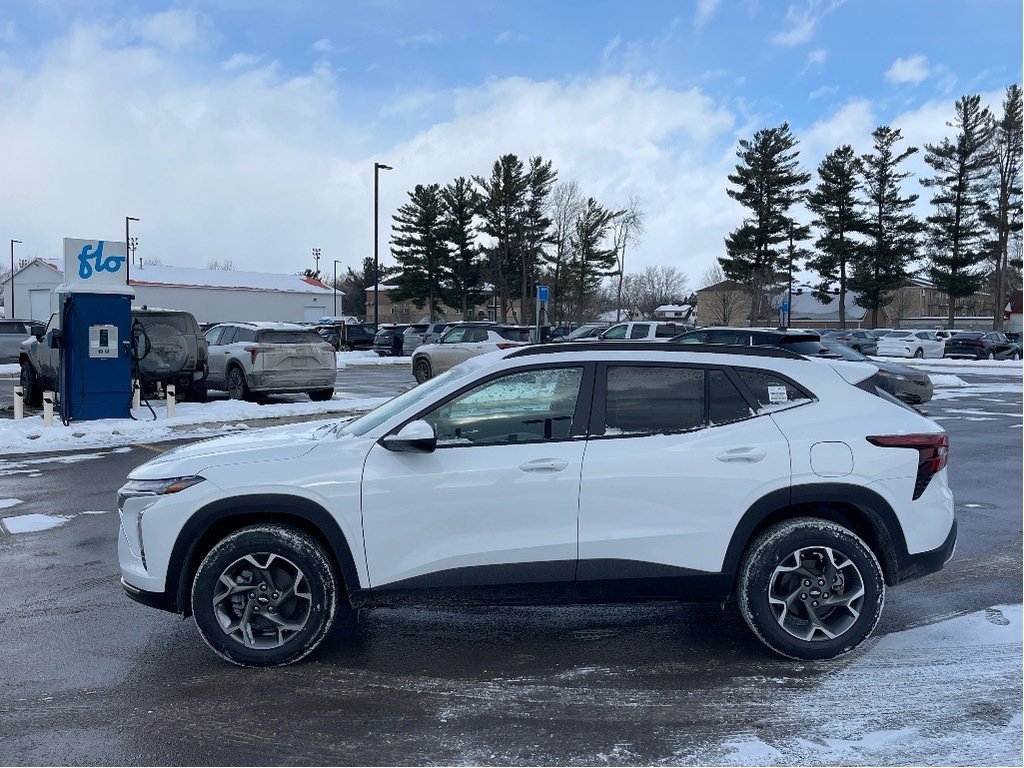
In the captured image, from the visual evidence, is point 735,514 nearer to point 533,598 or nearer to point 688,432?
point 688,432

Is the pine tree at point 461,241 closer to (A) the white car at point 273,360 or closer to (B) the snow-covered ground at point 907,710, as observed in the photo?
(A) the white car at point 273,360

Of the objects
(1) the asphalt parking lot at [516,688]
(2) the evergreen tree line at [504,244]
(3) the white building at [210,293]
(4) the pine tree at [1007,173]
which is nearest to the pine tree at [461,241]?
(2) the evergreen tree line at [504,244]

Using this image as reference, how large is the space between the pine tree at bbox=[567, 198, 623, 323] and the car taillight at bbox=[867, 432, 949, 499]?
5454 cm

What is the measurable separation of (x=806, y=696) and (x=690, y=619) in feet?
3.95

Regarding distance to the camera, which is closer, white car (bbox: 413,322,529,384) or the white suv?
the white suv

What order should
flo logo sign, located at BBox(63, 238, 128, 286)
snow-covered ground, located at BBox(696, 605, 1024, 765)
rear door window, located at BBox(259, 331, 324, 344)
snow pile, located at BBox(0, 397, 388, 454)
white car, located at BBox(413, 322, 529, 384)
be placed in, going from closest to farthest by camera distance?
snow-covered ground, located at BBox(696, 605, 1024, 765)
snow pile, located at BBox(0, 397, 388, 454)
flo logo sign, located at BBox(63, 238, 128, 286)
rear door window, located at BBox(259, 331, 324, 344)
white car, located at BBox(413, 322, 529, 384)

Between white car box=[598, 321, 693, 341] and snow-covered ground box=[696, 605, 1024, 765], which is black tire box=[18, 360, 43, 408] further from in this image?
snow-covered ground box=[696, 605, 1024, 765]

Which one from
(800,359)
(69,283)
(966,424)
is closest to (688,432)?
(800,359)

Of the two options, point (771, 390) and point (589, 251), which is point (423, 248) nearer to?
point (589, 251)

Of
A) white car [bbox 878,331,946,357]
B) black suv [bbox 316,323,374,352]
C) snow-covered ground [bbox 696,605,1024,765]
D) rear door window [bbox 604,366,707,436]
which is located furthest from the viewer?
black suv [bbox 316,323,374,352]

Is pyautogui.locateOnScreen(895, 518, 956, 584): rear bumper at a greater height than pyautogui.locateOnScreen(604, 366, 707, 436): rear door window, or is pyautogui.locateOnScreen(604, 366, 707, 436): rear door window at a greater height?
pyautogui.locateOnScreen(604, 366, 707, 436): rear door window

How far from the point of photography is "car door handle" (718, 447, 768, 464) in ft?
15.4

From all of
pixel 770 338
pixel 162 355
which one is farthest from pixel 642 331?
pixel 162 355

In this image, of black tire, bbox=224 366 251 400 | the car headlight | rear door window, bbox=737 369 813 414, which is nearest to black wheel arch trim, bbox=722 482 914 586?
rear door window, bbox=737 369 813 414
